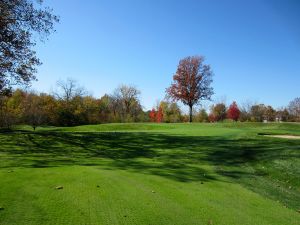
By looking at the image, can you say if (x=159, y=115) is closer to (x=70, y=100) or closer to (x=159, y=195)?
(x=70, y=100)

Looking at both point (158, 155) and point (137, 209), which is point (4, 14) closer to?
point (158, 155)

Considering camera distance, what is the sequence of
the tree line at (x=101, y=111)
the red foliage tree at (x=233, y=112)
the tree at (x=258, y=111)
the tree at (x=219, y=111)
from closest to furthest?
the tree line at (x=101, y=111), the tree at (x=258, y=111), the red foliage tree at (x=233, y=112), the tree at (x=219, y=111)

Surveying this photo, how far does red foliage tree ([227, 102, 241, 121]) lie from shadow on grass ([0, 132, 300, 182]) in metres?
70.0

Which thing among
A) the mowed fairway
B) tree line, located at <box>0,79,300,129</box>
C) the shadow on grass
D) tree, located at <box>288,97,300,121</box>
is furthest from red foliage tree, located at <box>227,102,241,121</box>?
the mowed fairway

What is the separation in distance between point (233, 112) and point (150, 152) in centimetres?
7731

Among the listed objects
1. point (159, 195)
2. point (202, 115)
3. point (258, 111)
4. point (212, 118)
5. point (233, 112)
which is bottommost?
point (159, 195)

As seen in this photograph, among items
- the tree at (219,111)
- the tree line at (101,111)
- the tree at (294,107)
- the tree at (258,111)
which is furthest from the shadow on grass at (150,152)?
the tree at (294,107)

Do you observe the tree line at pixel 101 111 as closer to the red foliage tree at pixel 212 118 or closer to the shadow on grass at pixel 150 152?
the red foliage tree at pixel 212 118

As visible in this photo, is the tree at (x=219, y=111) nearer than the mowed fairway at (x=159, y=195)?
No

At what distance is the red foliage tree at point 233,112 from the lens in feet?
299

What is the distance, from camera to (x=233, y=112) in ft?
300

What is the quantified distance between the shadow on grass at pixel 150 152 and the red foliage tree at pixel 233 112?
70.0 metres

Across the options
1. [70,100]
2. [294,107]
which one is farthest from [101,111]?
[294,107]

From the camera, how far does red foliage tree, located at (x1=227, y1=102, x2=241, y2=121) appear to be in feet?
299
